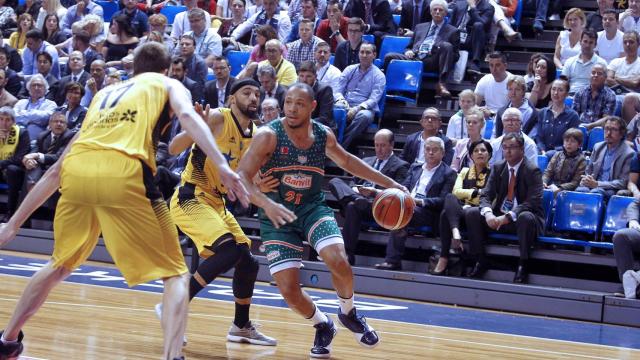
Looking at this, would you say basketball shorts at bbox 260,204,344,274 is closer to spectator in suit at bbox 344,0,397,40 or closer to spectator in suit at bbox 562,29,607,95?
spectator in suit at bbox 562,29,607,95

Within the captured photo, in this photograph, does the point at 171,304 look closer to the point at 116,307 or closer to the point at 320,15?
the point at 116,307

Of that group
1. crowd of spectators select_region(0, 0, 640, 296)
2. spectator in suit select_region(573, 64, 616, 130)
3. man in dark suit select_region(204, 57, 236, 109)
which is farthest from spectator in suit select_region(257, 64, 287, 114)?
spectator in suit select_region(573, 64, 616, 130)

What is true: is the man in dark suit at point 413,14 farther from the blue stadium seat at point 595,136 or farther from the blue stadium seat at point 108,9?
the blue stadium seat at point 108,9

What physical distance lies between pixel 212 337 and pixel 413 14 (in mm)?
7875

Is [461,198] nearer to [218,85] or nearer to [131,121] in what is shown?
[218,85]

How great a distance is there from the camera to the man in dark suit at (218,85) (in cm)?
1265

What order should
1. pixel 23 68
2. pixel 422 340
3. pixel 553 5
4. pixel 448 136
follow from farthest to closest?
pixel 23 68
pixel 553 5
pixel 448 136
pixel 422 340

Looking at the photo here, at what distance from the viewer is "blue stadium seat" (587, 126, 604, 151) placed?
435 inches

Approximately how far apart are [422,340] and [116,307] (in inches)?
102

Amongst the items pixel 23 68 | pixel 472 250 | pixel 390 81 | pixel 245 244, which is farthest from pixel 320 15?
pixel 245 244

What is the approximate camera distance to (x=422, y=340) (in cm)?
765

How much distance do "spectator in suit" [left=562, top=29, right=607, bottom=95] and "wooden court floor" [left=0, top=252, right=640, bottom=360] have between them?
15.1 ft

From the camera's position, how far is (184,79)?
12.7 metres

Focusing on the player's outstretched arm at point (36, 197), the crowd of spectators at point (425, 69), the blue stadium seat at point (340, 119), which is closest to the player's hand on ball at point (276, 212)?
the player's outstretched arm at point (36, 197)
